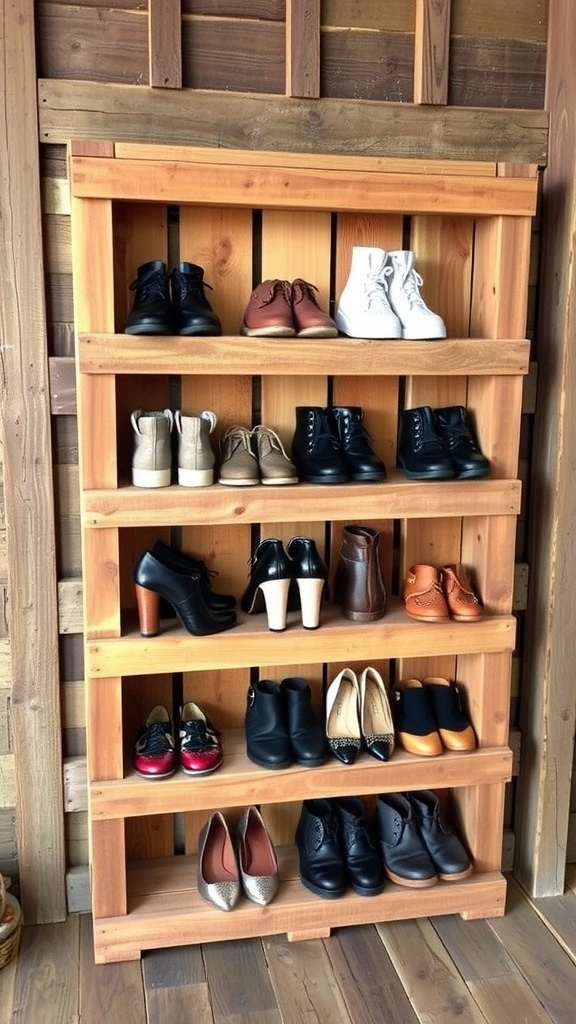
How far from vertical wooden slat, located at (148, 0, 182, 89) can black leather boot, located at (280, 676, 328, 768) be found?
55.5 inches

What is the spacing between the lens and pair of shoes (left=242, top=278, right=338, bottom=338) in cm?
200

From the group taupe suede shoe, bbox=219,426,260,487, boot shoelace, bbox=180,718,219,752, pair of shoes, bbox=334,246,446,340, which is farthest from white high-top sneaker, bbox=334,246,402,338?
boot shoelace, bbox=180,718,219,752

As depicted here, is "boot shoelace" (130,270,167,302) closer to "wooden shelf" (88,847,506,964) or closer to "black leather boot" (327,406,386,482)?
"black leather boot" (327,406,386,482)

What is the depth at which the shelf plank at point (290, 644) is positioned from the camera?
2.04m

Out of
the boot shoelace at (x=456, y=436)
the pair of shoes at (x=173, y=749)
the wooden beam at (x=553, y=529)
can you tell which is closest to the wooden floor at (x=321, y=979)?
the wooden beam at (x=553, y=529)

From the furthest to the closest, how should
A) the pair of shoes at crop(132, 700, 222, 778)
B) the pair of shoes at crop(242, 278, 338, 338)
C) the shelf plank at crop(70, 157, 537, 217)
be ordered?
the pair of shoes at crop(132, 700, 222, 778), the pair of shoes at crop(242, 278, 338, 338), the shelf plank at crop(70, 157, 537, 217)

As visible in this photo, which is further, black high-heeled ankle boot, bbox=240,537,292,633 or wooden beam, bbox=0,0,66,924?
black high-heeled ankle boot, bbox=240,537,292,633

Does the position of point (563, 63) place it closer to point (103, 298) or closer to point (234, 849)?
point (103, 298)

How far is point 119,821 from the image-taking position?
2098 millimetres

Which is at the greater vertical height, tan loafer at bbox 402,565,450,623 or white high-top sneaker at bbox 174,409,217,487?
white high-top sneaker at bbox 174,409,217,487

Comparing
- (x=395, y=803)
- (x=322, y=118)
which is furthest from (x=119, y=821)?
(x=322, y=118)

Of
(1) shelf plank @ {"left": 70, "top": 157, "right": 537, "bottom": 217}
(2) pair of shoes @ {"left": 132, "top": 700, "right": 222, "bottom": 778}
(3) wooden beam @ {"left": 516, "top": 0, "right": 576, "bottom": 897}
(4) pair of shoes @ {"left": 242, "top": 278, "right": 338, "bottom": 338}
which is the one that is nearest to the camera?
(1) shelf plank @ {"left": 70, "top": 157, "right": 537, "bottom": 217}

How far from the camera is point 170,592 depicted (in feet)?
6.73

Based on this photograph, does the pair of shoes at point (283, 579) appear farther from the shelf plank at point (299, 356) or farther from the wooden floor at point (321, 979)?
the wooden floor at point (321, 979)
